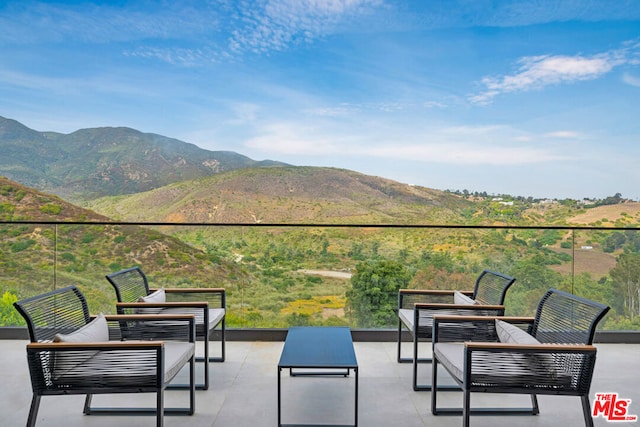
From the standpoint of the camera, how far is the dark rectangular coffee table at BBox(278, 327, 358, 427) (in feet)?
7.72

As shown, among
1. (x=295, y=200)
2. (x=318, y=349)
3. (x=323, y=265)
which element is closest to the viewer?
(x=318, y=349)

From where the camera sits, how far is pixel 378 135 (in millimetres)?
10953

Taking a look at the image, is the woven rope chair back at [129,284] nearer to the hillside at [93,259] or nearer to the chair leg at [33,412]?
the hillside at [93,259]

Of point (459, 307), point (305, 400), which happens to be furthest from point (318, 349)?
point (459, 307)

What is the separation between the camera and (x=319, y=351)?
261 cm

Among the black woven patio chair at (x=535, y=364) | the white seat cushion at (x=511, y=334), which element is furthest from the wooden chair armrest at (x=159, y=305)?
the white seat cushion at (x=511, y=334)

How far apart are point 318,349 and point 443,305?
3.27 ft

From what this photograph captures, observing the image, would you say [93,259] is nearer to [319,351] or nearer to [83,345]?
[83,345]

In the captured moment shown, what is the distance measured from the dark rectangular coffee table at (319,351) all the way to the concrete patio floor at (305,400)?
237mm

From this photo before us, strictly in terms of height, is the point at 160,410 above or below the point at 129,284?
below

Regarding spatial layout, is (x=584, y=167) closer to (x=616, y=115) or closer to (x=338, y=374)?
(x=616, y=115)

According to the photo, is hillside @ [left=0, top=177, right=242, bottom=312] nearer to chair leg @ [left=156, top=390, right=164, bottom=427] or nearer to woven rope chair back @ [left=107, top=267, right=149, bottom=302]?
woven rope chair back @ [left=107, top=267, right=149, bottom=302]

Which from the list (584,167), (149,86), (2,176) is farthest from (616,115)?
(2,176)

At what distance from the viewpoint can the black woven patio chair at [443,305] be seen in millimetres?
3066
